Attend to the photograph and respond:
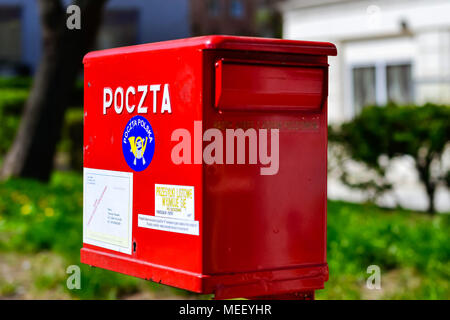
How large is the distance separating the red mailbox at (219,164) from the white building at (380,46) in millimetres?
10014

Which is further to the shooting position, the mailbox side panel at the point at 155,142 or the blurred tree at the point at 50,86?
the blurred tree at the point at 50,86

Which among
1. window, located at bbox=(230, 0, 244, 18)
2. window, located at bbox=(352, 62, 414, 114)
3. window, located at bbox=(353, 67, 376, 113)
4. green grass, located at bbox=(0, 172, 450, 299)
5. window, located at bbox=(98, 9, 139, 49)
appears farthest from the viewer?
window, located at bbox=(230, 0, 244, 18)

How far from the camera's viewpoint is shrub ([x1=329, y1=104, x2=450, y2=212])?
8719 mm

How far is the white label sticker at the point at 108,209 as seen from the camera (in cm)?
254

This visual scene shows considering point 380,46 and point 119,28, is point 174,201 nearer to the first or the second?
point 380,46

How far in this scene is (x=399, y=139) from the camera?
28.7 feet

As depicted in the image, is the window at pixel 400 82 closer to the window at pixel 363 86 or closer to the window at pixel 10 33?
the window at pixel 363 86

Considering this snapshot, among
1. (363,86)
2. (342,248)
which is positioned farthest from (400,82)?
(342,248)

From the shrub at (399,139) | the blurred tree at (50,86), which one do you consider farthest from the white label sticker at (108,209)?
the blurred tree at (50,86)

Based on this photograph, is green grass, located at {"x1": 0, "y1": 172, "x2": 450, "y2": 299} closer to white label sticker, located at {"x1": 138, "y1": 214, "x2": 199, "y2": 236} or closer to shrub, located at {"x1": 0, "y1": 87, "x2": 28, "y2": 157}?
white label sticker, located at {"x1": 138, "y1": 214, "x2": 199, "y2": 236}

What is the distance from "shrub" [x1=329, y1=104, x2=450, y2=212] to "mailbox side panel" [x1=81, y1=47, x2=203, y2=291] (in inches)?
257

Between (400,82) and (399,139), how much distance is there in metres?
5.90

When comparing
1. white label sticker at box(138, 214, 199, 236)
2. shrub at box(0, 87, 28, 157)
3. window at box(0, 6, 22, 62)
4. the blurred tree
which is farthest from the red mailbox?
window at box(0, 6, 22, 62)
